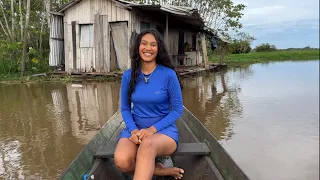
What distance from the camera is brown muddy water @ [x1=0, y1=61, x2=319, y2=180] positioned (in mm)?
3592

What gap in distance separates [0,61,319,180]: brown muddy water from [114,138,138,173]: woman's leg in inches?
52.4

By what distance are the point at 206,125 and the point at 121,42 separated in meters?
6.82

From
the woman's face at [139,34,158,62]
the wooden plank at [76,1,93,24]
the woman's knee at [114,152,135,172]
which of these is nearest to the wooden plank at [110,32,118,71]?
the wooden plank at [76,1,93,24]

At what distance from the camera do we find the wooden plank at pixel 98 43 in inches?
456

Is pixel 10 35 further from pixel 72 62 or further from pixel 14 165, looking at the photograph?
pixel 14 165

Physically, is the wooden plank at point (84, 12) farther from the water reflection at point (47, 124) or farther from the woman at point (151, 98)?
the woman at point (151, 98)

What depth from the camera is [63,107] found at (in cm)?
717

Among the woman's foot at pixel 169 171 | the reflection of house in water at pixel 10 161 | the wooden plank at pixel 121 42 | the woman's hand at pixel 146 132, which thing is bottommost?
the reflection of house in water at pixel 10 161

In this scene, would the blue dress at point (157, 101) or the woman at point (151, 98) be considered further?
the blue dress at point (157, 101)

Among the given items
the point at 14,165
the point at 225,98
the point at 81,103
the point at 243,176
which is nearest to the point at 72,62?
the point at 81,103

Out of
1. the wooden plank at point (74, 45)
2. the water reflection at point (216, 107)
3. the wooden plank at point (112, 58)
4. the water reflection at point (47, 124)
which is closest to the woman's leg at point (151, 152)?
the water reflection at point (47, 124)

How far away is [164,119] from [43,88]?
8.47 m

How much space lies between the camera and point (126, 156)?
2.41 m

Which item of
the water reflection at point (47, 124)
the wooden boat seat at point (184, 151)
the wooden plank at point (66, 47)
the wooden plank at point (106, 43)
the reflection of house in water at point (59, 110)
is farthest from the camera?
the wooden plank at point (66, 47)
